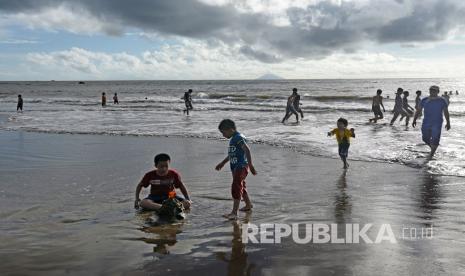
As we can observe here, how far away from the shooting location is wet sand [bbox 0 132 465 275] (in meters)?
4.46

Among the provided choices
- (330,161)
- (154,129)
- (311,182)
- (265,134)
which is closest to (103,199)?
(311,182)

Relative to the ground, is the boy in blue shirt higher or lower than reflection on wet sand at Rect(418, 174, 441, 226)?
higher

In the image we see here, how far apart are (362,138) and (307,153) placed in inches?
160

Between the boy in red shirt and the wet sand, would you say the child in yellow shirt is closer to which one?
the wet sand

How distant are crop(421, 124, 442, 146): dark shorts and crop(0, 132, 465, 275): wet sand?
1471 mm

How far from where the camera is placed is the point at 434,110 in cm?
1084

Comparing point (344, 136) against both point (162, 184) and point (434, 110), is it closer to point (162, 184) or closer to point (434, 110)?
point (434, 110)

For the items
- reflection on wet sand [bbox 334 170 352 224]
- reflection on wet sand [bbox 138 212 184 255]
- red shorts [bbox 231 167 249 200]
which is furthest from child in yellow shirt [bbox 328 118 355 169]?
reflection on wet sand [bbox 138 212 184 255]

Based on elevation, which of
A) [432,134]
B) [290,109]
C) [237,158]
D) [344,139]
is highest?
[290,109]

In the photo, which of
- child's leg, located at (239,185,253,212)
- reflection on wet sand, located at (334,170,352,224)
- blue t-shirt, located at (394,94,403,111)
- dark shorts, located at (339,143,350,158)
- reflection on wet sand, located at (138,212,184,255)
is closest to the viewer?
reflection on wet sand, located at (138,212,184,255)

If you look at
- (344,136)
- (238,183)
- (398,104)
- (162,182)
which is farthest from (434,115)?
(398,104)

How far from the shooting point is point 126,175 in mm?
9438

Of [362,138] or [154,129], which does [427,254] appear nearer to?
[362,138]

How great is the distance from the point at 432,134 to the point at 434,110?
590 mm
